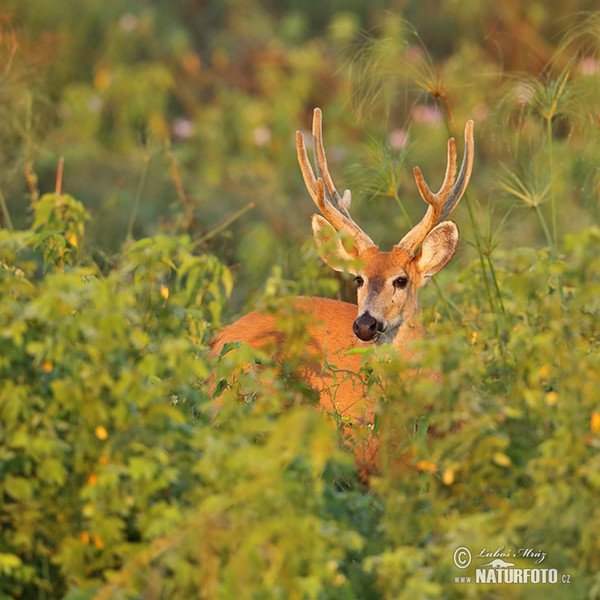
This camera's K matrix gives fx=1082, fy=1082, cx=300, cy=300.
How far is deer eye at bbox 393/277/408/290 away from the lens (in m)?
5.43

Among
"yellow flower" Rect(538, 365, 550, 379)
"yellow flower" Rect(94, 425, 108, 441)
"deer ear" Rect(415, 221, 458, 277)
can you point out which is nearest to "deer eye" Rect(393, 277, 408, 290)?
"deer ear" Rect(415, 221, 458, 277)

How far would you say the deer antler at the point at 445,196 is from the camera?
5344 millimetres

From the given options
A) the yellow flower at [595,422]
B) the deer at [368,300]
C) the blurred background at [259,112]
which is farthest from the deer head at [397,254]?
the yellow flower at [595,422]

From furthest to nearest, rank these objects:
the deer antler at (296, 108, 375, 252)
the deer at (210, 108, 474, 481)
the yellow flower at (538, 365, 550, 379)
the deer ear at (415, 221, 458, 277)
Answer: the deer antler at (296, 108, 375, 252), the deer ear at (415, 221, 458, 277), the deer at (210, 108, 474, 481), the yellow flower at (538, 365, 550, 379)

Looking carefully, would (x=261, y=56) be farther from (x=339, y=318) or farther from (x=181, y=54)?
(x=339, y=318)

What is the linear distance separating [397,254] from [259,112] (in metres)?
7.01

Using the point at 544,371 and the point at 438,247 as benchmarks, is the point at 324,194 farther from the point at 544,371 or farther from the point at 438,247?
the point at 544,371

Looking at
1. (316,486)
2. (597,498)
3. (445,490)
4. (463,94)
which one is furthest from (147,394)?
(463,94)

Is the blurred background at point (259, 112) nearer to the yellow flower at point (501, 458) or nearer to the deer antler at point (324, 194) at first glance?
the deer antler at point (324, 194)

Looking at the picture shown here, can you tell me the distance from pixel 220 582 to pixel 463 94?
365 inches

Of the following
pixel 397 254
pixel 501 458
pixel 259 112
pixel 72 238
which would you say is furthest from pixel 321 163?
pixel 259 112

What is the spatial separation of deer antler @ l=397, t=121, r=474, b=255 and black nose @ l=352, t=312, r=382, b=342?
53 cm

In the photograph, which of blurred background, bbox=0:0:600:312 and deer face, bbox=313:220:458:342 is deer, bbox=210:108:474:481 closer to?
deer face, bbox=313:220:458:342

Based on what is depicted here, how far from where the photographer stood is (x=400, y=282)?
545 cm
